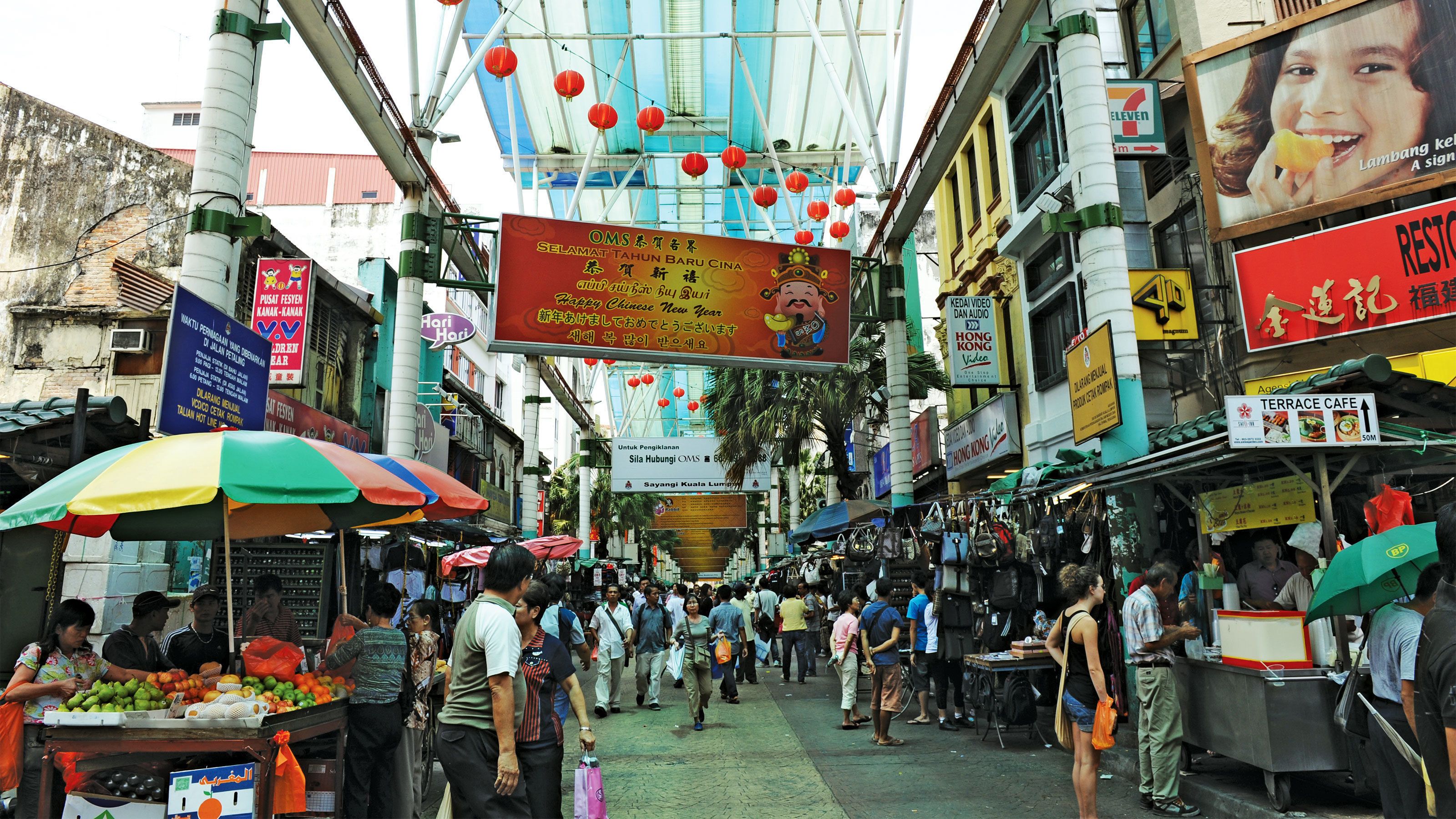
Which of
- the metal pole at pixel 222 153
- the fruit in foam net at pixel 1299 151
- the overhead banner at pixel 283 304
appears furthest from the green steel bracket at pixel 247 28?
the fruit in foam net at pixel 1299 151

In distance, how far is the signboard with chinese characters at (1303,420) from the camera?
268 inches

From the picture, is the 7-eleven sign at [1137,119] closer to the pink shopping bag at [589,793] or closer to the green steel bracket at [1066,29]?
the green steel bracket at [1066,29]

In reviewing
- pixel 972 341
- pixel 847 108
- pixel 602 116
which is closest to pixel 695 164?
pixel 602 116

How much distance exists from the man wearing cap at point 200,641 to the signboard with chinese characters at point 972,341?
14551mm

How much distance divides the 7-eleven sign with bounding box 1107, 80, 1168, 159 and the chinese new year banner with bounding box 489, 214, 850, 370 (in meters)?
4.60

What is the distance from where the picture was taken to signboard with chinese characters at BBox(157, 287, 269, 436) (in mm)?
7137

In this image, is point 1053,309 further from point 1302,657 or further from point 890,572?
point 1302,657

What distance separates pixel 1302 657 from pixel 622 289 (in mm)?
9914

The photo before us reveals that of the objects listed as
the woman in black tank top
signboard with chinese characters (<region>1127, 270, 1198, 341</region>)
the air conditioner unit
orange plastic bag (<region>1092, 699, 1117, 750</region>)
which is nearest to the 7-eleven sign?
signboard with chinese characters (<region>1127, 270, 1198, 341</region>)

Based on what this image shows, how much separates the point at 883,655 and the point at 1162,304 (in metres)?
7.84

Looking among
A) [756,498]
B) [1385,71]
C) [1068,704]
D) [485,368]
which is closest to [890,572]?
[1068,704]

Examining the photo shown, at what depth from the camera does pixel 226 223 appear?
833cm

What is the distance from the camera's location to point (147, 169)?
17.6 metres

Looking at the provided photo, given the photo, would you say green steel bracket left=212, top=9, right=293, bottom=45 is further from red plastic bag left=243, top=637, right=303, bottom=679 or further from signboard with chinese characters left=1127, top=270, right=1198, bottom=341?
signboard with chinese characters left=1127, top=270, right=1198, bottom=341
